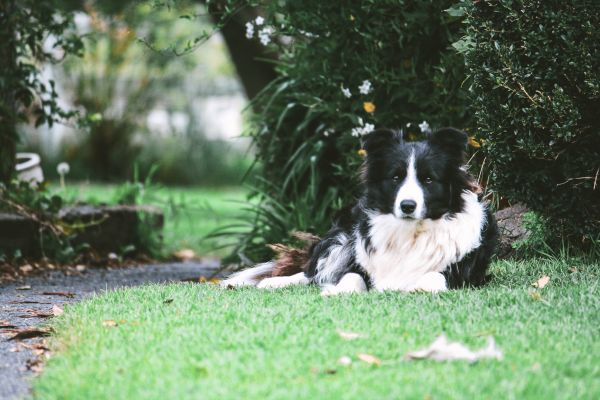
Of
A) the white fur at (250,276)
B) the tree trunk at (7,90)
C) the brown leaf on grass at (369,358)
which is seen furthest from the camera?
the tree trunk at (7,90)

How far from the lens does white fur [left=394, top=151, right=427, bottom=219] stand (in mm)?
4855

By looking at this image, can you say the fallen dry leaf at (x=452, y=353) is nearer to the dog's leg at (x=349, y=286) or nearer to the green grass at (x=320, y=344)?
the green grass at (x=320, y=344)

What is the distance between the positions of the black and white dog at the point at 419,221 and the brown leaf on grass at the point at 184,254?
549 cm

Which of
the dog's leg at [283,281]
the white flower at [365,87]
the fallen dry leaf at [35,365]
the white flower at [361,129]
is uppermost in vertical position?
the white flower at [365,87]

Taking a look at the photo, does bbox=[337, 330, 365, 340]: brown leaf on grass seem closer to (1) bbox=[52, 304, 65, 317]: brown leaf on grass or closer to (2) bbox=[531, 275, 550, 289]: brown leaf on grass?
(2) bbox=[531, 275, 550, 289]: brown leaf on grass

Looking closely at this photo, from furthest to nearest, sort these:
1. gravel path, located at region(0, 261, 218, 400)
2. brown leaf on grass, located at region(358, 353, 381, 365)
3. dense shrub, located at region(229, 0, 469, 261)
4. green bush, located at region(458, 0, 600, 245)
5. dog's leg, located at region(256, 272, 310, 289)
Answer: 1. dense shrub, located at region(229, 0, 469, 261)
2. dog's leg, located at region(256, 272, 310, 289)
3. green bush, located at region(458, 0, 600, 245)
4. gravel path, located at region(0, 261, 218, 400)
5. brown leaf on grass, located at region(358, 353, 381, 365)

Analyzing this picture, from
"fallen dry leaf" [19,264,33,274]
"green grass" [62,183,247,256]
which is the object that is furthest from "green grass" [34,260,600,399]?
"green grass" [62,183,247,256]

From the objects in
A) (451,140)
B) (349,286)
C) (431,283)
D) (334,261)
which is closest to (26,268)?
(334,261)

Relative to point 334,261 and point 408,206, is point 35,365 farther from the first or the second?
→ point 334,261

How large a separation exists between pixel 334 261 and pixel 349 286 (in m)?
0.49

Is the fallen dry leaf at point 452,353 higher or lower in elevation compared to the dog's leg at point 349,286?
higher

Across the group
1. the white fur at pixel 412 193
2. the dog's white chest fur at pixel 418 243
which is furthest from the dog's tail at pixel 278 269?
the white fur at pixel 412 193

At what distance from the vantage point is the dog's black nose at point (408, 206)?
15.8 ft

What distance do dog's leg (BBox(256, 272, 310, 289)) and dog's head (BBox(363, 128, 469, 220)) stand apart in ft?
3.07
